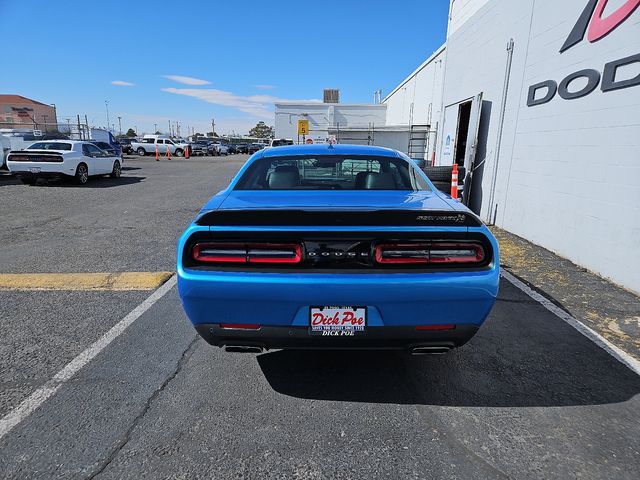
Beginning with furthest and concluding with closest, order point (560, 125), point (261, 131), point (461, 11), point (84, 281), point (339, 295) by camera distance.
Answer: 1. point (261, 131)
2. point (461, 11)
3. point (560, 125)
4. point (84, 281)
5. point (339, 295)

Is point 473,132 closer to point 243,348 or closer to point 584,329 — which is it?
point 584,329

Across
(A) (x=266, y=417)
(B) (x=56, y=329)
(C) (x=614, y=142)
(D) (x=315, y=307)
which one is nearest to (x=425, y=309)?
(D) (x=315, y=307)

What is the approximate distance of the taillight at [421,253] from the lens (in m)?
2.38

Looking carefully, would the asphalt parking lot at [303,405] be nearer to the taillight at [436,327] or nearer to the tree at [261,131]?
the taillight at [436,327]

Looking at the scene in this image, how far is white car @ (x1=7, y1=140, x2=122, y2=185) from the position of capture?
13531 millimetres

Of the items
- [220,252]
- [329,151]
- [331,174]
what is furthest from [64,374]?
[329,151]

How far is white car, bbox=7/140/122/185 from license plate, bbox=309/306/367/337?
14.5 metres

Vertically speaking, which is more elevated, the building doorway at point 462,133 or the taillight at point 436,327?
the building doorway at point 462,133

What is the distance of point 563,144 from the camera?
6246 millimetres

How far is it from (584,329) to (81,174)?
51.4 feet

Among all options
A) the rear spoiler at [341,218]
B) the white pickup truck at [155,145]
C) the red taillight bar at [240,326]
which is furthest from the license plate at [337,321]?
the white pickup truck at [155,145]

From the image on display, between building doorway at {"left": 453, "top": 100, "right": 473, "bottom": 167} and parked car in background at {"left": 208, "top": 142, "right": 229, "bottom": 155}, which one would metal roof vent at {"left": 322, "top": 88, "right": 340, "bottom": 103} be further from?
building doorway at {"left": 453, "top": 100, "right": 473, "bottom": 167}

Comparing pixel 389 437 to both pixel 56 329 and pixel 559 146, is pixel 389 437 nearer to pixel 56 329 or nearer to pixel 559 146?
pixel 56 329

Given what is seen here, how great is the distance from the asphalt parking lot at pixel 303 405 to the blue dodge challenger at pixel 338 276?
18.4 inches
